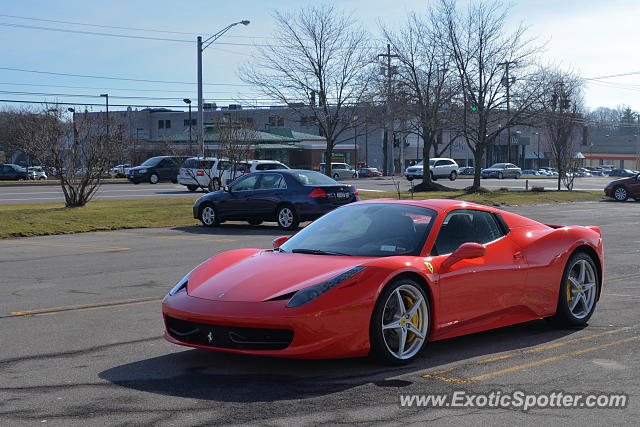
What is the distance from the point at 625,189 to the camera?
38156 mm

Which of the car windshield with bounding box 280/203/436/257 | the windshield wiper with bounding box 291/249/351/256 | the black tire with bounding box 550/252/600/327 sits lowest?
the black tire with bounding box 550/252/600/327

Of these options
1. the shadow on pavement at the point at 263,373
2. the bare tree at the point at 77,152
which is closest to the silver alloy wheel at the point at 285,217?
the bare tree at the point at 77,152

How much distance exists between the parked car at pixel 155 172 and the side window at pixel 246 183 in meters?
29.2

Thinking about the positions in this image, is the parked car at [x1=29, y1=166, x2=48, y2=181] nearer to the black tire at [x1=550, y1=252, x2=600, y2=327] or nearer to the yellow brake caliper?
the black tire at [x1=550, y1=252, x2=600, y2=327]

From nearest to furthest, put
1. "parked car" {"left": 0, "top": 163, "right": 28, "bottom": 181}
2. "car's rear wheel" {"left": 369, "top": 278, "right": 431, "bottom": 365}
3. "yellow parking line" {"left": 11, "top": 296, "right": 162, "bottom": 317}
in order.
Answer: "car's rear wheel" {"left": 369, "top": 278, "right": 431, "bottom": 365}, "yellow parking line" {"left": 11, "top": 296, "right": 162, "bottom": 317}, "parked car" {"left": 0, "top": 163, "right": 28, "bottom": 181}

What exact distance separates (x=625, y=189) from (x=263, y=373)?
3569 cm

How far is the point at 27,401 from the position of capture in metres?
5.09

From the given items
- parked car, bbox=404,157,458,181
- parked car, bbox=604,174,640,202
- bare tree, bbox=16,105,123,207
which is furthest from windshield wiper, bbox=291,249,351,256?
parked car, bbox=404,157,458,181

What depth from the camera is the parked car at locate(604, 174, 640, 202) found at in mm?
37969

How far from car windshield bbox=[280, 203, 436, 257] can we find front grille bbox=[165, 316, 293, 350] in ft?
3.80

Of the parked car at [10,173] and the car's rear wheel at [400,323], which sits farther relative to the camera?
the parked car at [10,173]

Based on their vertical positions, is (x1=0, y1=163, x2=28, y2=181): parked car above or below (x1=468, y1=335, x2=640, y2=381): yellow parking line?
above

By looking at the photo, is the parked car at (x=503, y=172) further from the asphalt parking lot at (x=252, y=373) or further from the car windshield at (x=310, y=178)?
the asphalt parking lot at (x=252, y=373)

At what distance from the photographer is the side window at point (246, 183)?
21188mm
